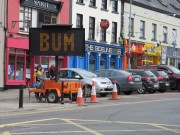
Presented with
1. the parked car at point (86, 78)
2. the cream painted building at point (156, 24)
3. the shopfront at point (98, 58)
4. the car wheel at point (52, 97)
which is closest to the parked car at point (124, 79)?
the parked car at point (86, 78)

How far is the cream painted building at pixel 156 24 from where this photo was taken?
133 ft

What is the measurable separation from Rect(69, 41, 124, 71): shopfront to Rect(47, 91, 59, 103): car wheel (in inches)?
550

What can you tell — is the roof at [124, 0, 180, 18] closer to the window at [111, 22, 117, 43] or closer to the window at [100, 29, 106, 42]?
the window at [111, 22, 117, 43]

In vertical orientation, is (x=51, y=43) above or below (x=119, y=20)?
below

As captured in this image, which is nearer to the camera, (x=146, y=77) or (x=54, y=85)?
(x=54, y=85)

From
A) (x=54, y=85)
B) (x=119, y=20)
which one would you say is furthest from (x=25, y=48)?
(x=119, y=20)

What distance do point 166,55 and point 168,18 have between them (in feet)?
13.9

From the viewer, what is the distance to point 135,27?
4072 centimetres

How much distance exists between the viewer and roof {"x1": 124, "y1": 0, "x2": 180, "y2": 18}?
41631 mm

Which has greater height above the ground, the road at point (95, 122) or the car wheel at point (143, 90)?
the car wheel at point (143, 90)

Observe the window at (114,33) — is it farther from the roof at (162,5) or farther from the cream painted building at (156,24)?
the roof at (162,5)

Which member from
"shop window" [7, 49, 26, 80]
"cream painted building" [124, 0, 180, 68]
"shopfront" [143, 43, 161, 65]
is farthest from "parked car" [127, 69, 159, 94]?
"shopfront" [143, 43, 161, 65]

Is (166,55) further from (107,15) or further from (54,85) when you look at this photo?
(54,85)

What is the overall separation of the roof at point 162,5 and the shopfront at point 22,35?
12.5 metres
